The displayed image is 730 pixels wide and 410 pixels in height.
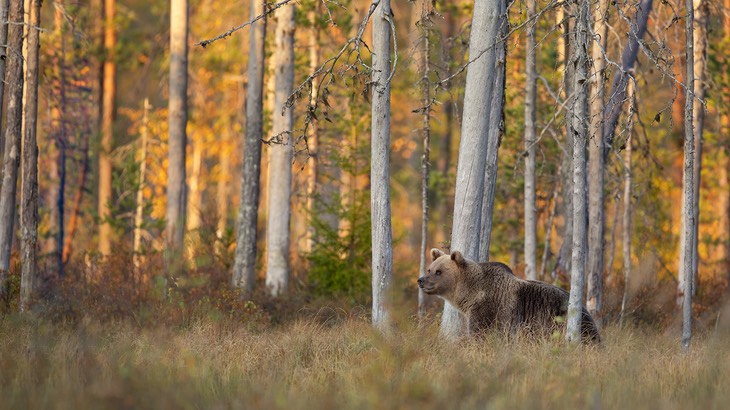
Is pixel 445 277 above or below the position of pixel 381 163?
below

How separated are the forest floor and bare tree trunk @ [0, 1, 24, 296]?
9.76ft

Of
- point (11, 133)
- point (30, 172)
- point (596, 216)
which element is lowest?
point (596, 216)

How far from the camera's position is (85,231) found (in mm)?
31688

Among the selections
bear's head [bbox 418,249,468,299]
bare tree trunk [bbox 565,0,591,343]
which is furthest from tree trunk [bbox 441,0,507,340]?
bare tree trunk [bbox 565,0,591,343]

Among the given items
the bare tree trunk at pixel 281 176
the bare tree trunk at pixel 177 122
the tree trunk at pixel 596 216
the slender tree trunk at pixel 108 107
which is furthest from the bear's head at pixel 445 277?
the slender tree trunk at pixel 108 107

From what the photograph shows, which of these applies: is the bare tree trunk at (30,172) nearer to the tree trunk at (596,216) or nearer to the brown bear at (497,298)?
the brown bear at (497,298)

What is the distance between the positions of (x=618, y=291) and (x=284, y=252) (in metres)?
6.29

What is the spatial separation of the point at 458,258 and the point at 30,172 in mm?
6940

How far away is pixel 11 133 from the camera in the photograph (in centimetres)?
1480

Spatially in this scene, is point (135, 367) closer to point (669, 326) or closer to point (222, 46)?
point (669, 326)

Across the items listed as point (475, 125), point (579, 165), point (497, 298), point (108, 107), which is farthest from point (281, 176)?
point (108, 107)

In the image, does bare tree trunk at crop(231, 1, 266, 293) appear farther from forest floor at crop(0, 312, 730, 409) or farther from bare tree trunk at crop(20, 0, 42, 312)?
forest floor at crop(0, 312, 730, 409)

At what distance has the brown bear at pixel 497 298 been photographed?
11773 mm

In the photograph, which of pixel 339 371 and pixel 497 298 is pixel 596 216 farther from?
pixel 339 371
